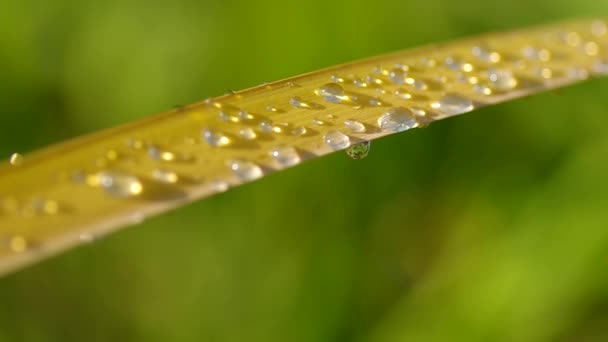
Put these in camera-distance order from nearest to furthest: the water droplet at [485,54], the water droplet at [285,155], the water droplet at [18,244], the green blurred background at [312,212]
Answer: the water droplet at [18,244] < the water droplet at [285,155] < the water droplet at [485,54] < the green blurred background at [312,212]

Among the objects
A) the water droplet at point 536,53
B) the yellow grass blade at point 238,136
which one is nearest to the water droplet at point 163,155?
the yellow grass blade at point 238,136

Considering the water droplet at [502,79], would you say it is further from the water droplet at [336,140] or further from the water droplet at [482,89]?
the water droplet at [336,140]

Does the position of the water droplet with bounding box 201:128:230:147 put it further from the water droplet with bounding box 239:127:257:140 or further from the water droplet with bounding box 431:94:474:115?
the water droplet with bounding box 431:94:474:115

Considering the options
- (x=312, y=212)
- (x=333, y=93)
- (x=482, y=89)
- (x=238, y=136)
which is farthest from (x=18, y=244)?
(x=312, y=212)

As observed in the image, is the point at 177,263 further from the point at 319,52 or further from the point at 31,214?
the point at 31,214

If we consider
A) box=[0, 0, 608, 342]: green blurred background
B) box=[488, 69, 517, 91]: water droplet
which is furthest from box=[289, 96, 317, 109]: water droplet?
box=[0, 0, 608, 342]: green blurred background

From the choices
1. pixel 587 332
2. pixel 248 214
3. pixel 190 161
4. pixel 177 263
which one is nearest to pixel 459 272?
pixel 587 332

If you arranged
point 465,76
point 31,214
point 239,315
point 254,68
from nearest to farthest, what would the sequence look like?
point 31,214
point 465,76
point 239,315
point 254,68
